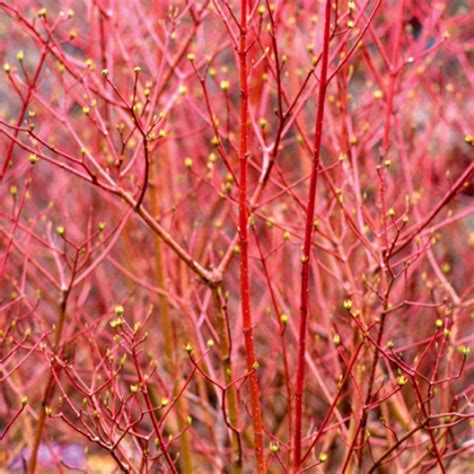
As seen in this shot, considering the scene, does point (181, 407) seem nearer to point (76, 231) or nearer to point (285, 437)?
point (285, 437)

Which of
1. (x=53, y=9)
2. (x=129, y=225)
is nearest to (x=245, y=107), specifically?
(x=129, y=225)

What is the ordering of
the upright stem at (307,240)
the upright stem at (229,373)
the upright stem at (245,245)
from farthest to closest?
the upright stem at (229,373) < the upright stem at (245,245) < the upright stem at (307,240)

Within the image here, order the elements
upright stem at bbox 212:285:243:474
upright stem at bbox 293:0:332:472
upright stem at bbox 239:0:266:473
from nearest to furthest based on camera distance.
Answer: upright stem at bbox 293:0:332:472 → upright stem at bbox 239:0:266:473 → upright stem at bbox 212:285:243:474

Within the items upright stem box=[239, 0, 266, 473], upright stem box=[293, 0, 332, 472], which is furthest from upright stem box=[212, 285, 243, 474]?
upright stem box=[293, 0, 332, 472]

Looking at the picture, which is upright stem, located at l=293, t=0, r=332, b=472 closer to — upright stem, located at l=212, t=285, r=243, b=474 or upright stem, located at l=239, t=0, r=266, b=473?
upright stem, located at l=239, t=0, r=266, b=473

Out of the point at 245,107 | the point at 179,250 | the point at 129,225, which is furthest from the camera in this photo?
the point at 129,225

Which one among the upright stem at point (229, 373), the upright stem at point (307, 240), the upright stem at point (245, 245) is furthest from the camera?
the upright stem at point (229, 373)

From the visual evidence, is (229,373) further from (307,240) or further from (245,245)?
(307,240)

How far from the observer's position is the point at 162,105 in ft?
15.7

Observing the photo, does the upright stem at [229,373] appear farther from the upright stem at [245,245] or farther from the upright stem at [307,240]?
the upright stem at [307,240]

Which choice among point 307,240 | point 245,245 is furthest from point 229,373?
point 307,240

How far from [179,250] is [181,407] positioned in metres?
→ 1.46

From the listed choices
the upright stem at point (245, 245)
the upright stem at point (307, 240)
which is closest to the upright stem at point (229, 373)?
the upright stem at point (245, 245)

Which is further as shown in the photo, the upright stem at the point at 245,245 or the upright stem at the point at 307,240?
the upright stem at the point at 245,245
